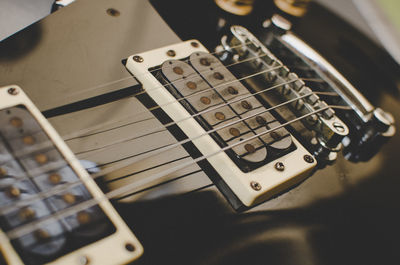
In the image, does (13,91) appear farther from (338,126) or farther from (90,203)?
(338,126)

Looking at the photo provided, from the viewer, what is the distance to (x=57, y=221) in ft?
1.21

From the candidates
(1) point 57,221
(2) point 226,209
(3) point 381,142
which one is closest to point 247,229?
(2) point 226,209

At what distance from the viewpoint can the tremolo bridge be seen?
0.50 meters

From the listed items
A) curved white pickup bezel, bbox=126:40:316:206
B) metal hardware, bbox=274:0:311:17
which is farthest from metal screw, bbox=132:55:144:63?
metal hardware, bbox=274:0:311:17

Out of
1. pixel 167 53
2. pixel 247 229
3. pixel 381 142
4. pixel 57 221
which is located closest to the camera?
pixel 57 221

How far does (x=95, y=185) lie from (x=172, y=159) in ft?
0.41

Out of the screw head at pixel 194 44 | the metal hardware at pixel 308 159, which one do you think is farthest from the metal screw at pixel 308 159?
the screw head at pixel 194 44

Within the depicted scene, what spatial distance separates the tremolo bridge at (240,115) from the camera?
0.50m

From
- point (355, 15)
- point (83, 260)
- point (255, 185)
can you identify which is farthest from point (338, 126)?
point (355, 15)

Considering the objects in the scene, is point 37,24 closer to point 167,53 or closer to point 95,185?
point 167,53

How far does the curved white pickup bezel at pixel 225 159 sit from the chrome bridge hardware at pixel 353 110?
203 millimetres

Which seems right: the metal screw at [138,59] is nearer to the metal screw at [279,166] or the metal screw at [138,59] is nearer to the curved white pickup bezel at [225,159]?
the curved white pickup bezel at [225,159]

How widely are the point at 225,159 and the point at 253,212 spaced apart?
0.29 feet

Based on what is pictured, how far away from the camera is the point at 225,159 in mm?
495
